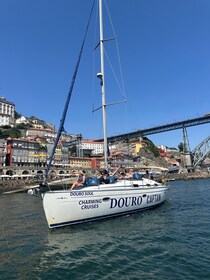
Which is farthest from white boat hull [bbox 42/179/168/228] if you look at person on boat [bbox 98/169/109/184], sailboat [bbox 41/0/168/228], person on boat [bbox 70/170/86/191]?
person on boat [bbox 98/169/109/184]

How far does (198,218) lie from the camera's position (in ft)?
40.7

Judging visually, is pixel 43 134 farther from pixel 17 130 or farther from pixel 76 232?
pixel 76 232

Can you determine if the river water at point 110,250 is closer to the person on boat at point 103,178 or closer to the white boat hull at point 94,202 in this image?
the white boat hull at point 94,202

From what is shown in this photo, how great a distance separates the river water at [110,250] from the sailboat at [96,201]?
394mm

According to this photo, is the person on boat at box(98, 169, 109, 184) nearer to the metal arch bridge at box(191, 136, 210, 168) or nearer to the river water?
the river water

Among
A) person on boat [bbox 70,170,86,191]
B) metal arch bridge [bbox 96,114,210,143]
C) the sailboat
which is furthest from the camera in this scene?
metal arch bridge [bbox 96,114,210,143]

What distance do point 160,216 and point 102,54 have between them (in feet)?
32.8

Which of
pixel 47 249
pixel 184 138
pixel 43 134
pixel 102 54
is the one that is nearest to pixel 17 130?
pixel 43 134

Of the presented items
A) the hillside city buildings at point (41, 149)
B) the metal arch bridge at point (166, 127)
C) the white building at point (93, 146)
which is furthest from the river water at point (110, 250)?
the white building at point (93, 146)

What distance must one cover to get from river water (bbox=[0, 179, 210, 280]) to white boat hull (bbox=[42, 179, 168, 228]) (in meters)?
0.41

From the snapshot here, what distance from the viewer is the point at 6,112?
124 meters

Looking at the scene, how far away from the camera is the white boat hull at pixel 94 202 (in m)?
10.3

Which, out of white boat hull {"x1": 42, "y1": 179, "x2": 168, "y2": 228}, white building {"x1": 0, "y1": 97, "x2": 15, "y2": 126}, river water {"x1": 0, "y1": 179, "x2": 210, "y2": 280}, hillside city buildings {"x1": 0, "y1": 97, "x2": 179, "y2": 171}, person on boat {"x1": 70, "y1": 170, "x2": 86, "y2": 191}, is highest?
white building {"x1": 0, "y1": 97, "x2": 15, "y2": 126}

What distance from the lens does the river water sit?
6301mm
